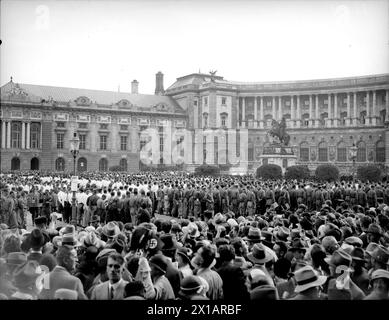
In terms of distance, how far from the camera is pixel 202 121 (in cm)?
7881

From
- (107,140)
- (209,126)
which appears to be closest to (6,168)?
(107,140)

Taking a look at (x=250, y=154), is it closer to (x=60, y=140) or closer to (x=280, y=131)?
(x=280, y=131)

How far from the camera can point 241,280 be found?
6.51m

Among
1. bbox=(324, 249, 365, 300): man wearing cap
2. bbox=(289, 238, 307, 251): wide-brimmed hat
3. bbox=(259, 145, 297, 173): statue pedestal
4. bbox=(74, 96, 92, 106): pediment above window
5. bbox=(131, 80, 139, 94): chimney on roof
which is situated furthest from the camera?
bbox=(131, 80, 139, 94): chimney on roof

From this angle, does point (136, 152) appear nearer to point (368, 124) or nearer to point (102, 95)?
point (102, 95)

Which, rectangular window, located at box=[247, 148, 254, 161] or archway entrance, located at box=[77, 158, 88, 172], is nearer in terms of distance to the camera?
archway entrance, located at box=[77, 158, 88, 172]

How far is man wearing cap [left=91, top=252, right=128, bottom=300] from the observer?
18.5 feet

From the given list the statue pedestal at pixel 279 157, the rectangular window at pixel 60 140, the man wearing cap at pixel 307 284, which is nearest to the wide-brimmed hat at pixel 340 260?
the man wearing cap at pixel 307 284

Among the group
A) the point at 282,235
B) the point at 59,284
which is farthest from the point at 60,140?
the point at 59,284

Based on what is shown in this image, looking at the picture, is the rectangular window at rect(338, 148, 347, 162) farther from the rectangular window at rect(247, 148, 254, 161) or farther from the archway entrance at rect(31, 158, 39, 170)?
the archway entrance at rect(31, 158, 39, 170)

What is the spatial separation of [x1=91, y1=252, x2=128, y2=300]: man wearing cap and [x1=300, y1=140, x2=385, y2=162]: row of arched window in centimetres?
6610

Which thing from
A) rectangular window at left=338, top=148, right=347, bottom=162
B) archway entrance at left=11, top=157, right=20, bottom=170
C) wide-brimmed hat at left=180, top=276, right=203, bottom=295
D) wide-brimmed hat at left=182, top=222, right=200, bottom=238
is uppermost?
rectangular window at left=338, top=148, right=347, bottom=162

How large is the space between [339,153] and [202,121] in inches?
915

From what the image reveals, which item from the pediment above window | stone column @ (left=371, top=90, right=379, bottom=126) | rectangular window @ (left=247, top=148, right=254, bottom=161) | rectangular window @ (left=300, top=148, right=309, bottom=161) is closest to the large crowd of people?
the pediment above window
